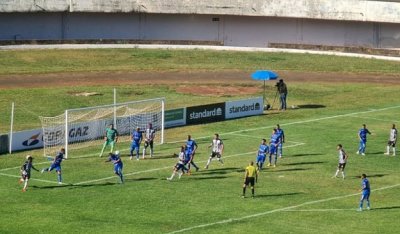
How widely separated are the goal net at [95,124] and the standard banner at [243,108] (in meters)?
6.41

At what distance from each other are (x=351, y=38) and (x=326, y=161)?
50644 mm

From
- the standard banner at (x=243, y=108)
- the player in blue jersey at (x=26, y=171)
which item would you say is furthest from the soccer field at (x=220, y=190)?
the standard banner at (x=243, y=108)

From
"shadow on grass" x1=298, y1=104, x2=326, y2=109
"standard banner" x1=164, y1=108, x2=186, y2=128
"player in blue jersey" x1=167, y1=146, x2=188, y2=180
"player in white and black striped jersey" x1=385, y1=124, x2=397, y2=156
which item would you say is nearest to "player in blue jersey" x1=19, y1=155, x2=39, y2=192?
"player in blue jersey" x1=167, y1=146, x2=188, y2=180

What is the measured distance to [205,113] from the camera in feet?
245

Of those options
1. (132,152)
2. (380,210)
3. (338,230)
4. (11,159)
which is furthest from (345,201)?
(11,159)

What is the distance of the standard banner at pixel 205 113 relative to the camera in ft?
242

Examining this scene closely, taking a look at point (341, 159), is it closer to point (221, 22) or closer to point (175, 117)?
point (175, 117)

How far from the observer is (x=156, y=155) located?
63219 mm

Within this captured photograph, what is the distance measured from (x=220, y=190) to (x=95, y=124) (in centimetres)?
1558

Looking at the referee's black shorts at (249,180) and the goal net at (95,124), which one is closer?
the referee's black shorts at (249,180)

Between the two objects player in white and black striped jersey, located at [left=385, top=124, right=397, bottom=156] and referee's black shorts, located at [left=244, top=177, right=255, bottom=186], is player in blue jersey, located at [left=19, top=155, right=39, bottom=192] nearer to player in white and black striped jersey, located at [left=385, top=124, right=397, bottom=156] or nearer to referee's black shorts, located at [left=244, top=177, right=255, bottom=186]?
referee's black shorts, located at [left=244, top=177, right=255, bottom=186]

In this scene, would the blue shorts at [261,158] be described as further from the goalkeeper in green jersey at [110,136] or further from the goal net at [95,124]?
the goal net at [95,124]

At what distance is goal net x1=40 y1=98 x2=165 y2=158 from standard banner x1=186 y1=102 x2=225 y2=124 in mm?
2859

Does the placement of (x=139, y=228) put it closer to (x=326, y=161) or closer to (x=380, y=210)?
(x=380, y=210)
